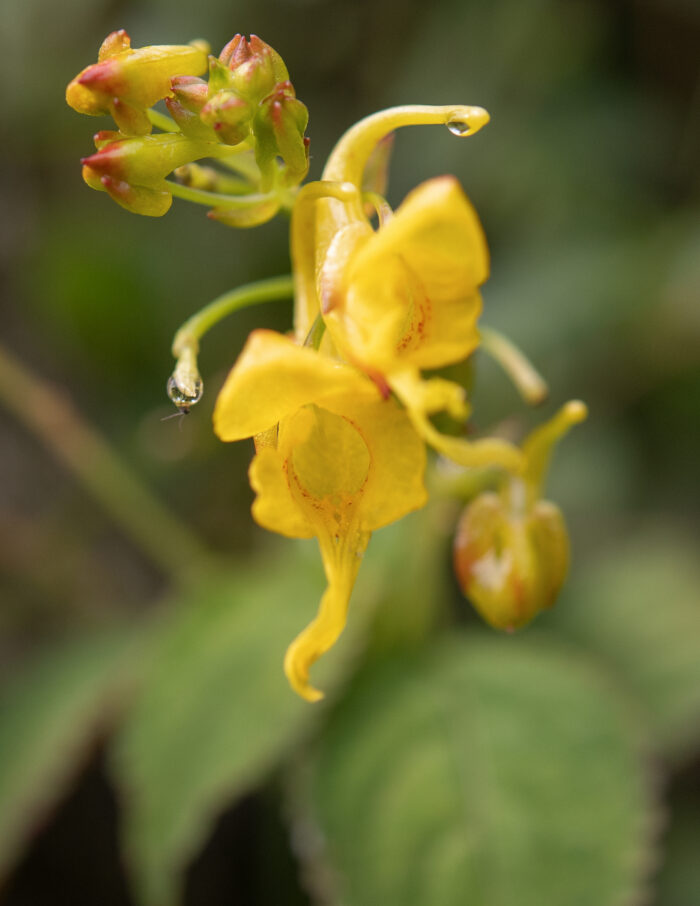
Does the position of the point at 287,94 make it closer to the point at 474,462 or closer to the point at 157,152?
the point at 157,152

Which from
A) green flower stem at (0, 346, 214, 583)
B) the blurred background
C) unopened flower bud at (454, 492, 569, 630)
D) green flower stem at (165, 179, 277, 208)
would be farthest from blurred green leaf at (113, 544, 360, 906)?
green flower stem at (165, 179, 277, 208)

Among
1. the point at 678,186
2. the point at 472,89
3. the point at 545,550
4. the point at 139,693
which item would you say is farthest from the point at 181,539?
the point at 678,186

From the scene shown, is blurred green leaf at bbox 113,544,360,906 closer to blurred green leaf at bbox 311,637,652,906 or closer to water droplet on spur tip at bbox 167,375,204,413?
blurred green leaf at bbox 311,637,652,906

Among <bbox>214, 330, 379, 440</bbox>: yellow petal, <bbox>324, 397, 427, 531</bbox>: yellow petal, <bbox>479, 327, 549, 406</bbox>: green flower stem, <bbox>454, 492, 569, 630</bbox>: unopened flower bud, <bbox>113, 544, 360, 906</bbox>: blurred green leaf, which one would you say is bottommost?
<bbox>113, 544, 360, 906</bbox>: blurred green leaf

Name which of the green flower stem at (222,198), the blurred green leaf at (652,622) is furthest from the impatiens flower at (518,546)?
the blurred green leaf at (652,622)

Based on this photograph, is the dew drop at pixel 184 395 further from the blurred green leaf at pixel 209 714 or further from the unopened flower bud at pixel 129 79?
the blurred green leaf at pixel 209 714

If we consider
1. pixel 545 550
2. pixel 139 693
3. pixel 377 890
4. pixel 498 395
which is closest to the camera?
pixel 545 550
